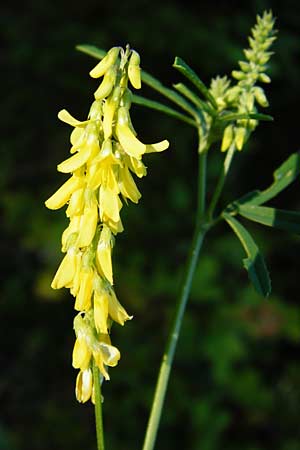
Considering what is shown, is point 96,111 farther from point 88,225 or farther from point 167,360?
point 167,360

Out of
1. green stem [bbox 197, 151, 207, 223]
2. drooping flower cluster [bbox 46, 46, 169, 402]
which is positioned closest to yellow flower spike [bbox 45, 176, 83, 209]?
drooping flower cluster [bbox 46, 46, 169, 402]

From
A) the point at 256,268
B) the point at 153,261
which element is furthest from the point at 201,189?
the point at 153,261

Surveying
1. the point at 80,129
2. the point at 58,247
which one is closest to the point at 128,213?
the point at 58,247

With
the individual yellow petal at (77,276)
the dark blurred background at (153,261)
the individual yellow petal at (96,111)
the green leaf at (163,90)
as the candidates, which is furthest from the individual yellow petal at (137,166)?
the dark blurred background at (153,261)

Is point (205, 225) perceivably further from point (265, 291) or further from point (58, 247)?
point (58, 247)

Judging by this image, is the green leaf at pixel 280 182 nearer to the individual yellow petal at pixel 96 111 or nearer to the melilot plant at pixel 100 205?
the melilot plant at pixel 100 205
